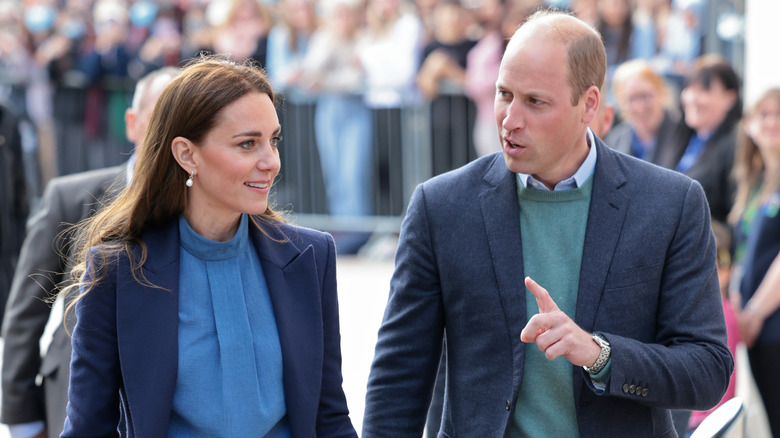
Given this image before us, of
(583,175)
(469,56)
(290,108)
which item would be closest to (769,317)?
(583,175)

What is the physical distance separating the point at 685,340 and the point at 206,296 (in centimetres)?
132

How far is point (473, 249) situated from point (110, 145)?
36.3ft

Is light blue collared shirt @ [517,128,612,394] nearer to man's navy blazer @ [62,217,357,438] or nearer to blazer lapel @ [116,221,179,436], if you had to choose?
man's navy blazer @ [62,217,357,438]

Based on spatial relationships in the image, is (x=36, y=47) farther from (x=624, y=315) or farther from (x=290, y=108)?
(x=624, y=315)

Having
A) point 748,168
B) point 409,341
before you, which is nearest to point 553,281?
point 409,341

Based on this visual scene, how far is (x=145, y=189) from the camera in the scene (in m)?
3.01

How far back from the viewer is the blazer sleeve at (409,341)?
3139mm

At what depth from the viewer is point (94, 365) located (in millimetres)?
2797

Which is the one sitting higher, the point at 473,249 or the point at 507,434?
the point at 473,249

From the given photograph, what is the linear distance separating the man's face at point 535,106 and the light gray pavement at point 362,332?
11.3ft

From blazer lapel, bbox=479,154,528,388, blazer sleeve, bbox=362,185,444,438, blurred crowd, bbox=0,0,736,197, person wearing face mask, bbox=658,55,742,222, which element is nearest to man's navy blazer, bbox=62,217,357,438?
blazer sleeve, bbox=362,185,444,438

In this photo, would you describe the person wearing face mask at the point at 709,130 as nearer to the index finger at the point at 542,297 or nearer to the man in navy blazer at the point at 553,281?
the man in navy blazer at the point at 553,281

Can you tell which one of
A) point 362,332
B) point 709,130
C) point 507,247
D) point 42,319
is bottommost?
point 362,332

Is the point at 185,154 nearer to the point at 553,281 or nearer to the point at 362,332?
the point at 553,281
